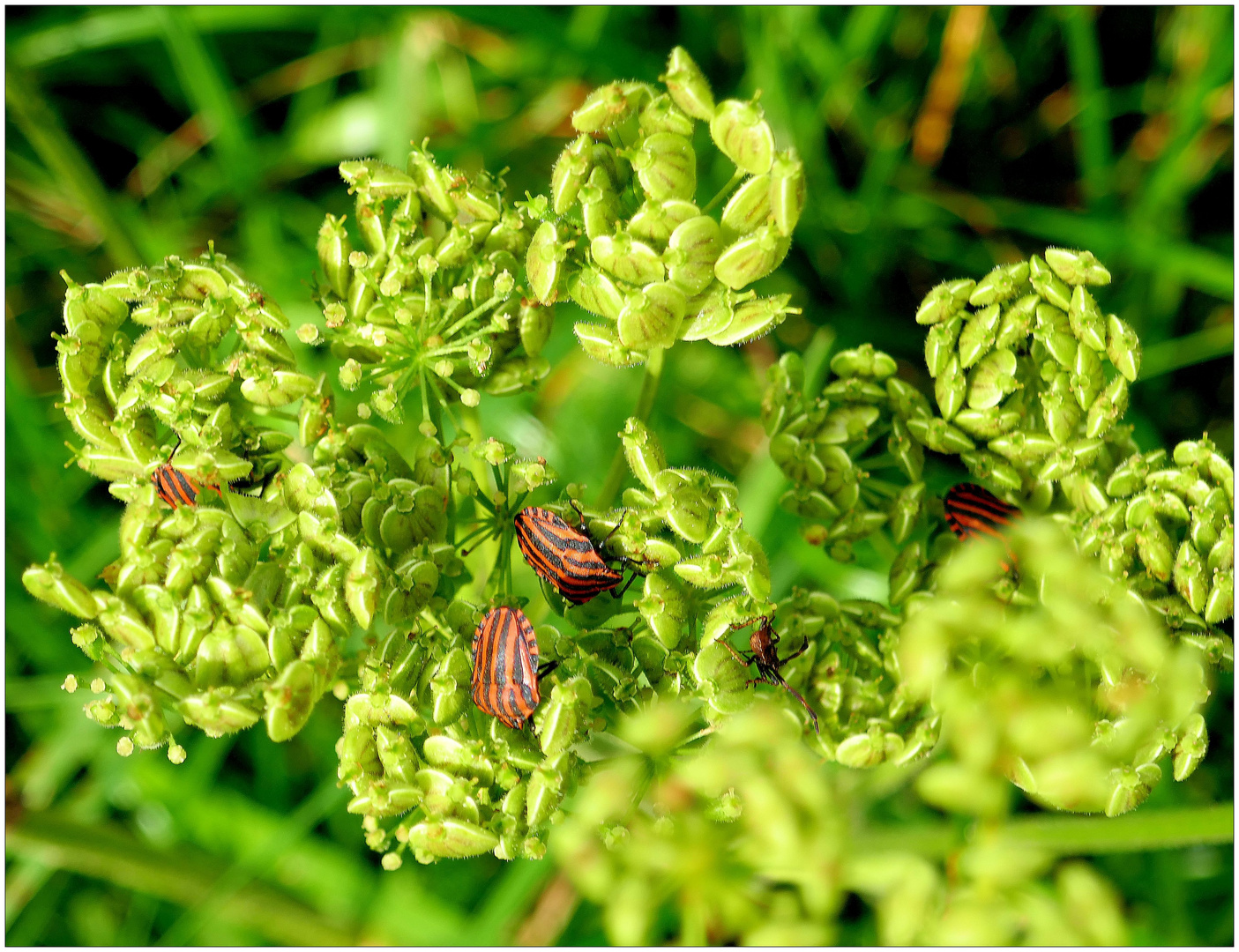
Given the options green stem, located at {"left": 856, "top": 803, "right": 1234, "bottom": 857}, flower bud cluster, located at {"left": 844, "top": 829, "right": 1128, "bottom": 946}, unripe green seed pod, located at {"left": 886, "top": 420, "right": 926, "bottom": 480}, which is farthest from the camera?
green stem, located at {"left": 856, "top": 803, "right": 1234, "bottom": 857}

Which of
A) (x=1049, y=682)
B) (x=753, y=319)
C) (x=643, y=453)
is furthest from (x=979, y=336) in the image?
(x=643, y=453)

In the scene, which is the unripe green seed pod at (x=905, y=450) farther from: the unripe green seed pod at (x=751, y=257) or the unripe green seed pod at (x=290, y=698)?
the unripe green seed pod at (x=290, y=698)

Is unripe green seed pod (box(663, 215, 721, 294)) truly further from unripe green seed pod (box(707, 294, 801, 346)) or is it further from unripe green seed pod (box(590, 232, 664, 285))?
unripe green seed pod (box(707, 294, 801, 346))

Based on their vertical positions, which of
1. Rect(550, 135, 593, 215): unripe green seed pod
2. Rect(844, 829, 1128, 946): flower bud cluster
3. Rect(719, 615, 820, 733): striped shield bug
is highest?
Rect(550, 135, 593, 215): unripe green seed pod

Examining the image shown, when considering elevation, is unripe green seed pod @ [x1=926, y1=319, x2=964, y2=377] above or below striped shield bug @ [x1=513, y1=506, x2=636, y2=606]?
above

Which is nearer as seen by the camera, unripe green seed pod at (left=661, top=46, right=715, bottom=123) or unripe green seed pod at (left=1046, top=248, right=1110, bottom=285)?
unripe green seed pod at (left=661, top=46, right=715, bottom=123)

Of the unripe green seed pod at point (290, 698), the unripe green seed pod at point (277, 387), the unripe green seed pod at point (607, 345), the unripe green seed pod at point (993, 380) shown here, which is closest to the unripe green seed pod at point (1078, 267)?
the unripe green seed pod at point (993, 380)

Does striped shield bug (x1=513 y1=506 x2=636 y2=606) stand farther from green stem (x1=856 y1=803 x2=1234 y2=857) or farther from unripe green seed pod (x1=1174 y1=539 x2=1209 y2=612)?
unripe green seed pod (x1=1174 y1=539 x2=1209 y2=612)

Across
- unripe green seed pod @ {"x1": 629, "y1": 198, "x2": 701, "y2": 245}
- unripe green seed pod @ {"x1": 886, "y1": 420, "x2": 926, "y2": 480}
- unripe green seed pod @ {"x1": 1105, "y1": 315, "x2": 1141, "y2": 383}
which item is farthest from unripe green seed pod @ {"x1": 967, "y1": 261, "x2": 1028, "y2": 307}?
unripe green seed pod @ {"x1": 629, "y1": 198, "x2": 701, "y2": 245}

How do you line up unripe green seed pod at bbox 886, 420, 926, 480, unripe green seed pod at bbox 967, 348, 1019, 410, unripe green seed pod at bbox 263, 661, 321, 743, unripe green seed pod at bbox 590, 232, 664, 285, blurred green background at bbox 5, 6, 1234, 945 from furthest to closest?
1. blurred green background at bbox 5, 6, 1234, 945
2. unripe green seed pod at bbox 886, 420, 926, 480
3. unripe green seed pod at bbox 967, 348, 1019, 410
4. unripe green seed pod at bbox 590, 232, 664, 285
5. unripe green seed pod at bbox 263, 661, 321, 743
